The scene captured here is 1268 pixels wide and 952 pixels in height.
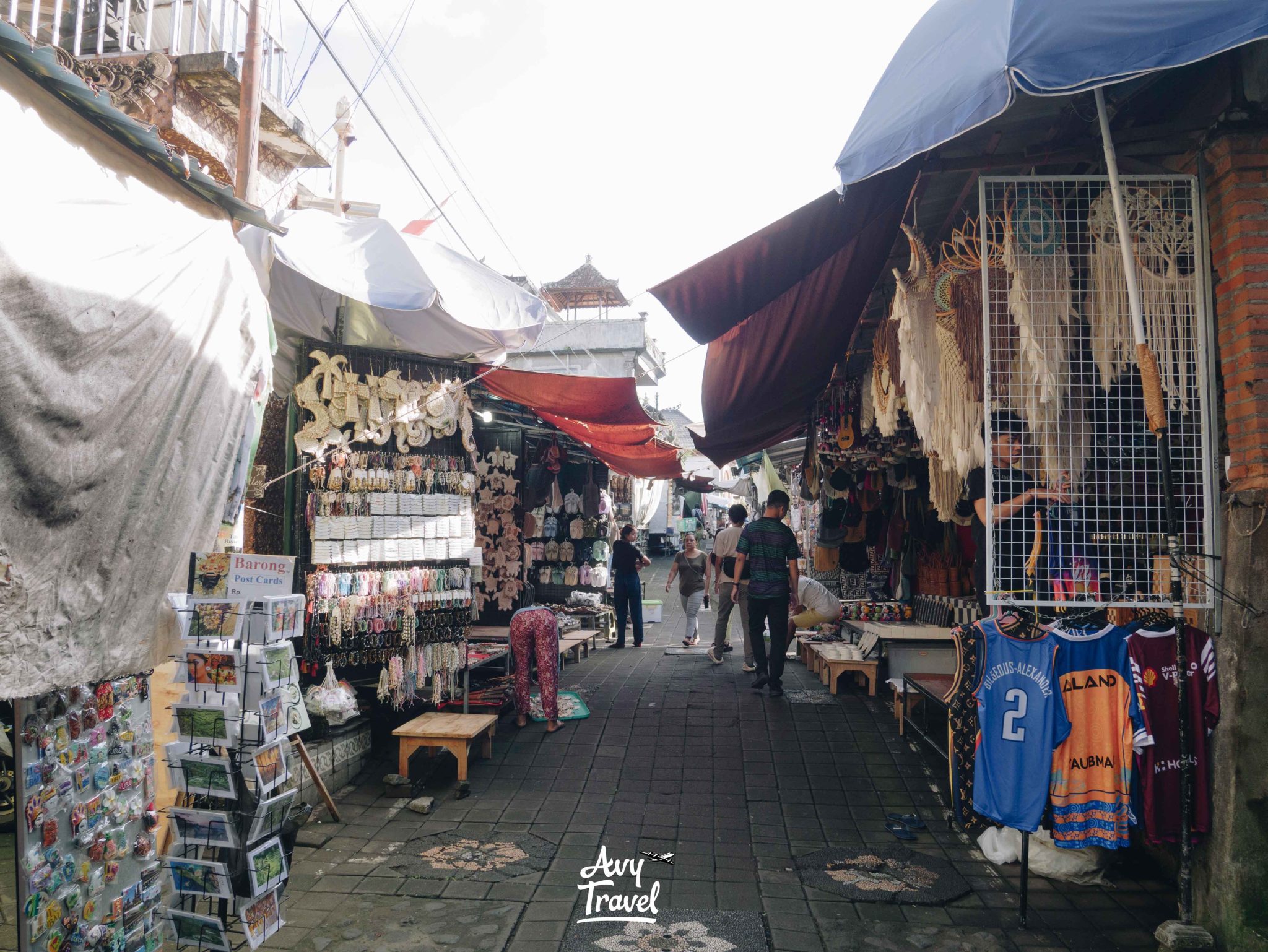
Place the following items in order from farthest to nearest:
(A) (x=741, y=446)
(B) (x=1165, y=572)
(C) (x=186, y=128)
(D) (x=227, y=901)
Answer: (A) (x=741, y=446) < (C) (x=186, y=128) < (B) (x=1165, y=572) < (D) (x=227, y=901)

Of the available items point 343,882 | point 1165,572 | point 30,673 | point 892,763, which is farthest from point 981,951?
point 30,673

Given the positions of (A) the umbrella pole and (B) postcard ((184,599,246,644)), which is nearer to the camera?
(B) postcard ((184,599,246,644))

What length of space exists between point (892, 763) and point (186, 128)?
7.27 metres

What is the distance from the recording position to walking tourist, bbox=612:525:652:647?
1165 centimetres

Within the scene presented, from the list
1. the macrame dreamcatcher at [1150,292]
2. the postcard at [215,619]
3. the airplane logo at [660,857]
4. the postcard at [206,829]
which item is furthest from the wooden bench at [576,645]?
the macrame dreamcatcher at [1150,292]

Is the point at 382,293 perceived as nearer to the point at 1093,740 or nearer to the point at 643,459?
the point at 1093,740

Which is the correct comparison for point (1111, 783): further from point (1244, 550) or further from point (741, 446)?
point (741, 446)

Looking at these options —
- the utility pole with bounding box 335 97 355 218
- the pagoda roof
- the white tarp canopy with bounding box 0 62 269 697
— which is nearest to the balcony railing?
the utility pole with bounding box 335 97 355 218

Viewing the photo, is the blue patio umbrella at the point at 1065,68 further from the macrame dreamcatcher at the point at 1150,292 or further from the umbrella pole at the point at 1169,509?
the macrame dreamcatcher at the point at 1150,292

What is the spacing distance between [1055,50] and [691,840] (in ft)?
14.2

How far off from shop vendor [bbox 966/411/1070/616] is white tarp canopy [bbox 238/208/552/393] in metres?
3.46

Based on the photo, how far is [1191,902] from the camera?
3.61 m

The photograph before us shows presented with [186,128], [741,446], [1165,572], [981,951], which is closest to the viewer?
[981,951]

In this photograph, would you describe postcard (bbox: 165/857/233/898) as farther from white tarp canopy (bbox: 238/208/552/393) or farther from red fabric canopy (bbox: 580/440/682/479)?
red fabric canopy (bbox: 580/440/682/479)
